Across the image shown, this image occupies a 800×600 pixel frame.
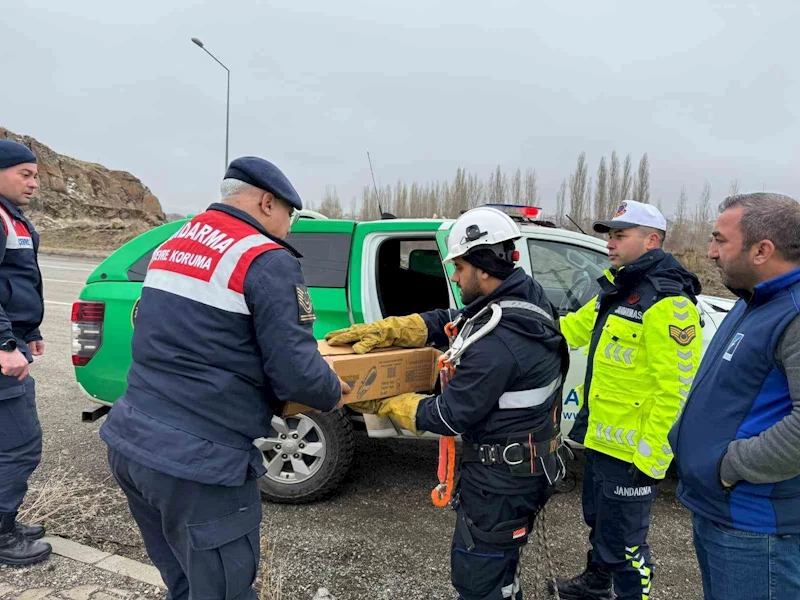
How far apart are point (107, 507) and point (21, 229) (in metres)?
1.73

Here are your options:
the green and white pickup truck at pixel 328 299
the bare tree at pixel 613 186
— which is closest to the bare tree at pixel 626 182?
the bare tree at pixel 613 186

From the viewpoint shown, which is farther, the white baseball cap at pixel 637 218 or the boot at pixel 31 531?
the boot at pixel 31 531

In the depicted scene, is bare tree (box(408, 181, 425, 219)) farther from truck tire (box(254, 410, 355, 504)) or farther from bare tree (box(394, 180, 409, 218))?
truck tire (box(254, 410, 355, 504))

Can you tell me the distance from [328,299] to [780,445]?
2744 mm

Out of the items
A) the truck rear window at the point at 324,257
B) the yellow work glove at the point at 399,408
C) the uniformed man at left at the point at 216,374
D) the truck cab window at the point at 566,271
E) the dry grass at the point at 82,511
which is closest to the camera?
the uniformed man at left at the point at 216,374

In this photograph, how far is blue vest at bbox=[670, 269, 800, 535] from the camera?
1.53m

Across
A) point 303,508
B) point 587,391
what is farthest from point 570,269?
point 303,508

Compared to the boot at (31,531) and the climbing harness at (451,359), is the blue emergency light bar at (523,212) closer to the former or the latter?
the climbing harness at (451,359)

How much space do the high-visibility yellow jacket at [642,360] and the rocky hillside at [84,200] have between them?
2991cm

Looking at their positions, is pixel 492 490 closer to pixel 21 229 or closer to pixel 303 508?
pixel 303 508

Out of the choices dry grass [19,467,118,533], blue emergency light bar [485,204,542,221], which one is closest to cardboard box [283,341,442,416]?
blue emergency light bar [485,204,542,221]

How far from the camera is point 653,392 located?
7.81 feet

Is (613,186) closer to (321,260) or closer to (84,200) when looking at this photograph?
(321,260)

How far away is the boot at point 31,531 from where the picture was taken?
9.32 ft
